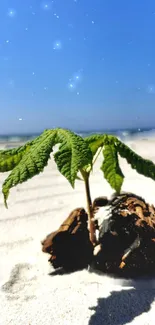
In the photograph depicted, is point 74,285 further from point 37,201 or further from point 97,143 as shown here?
point 37,201

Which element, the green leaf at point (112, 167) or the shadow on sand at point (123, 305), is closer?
the shadow on sand at point (123, 305)

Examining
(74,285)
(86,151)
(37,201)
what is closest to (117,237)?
(74,285)

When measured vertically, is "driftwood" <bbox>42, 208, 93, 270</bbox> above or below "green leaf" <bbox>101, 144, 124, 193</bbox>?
below

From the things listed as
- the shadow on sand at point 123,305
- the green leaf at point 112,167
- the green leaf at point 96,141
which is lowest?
the shadow on sand at point 123,305

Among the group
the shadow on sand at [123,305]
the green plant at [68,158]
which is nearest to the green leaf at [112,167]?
the green plant at [68,158]

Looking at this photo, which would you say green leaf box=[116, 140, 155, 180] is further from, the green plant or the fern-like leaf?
the fern-like leaf

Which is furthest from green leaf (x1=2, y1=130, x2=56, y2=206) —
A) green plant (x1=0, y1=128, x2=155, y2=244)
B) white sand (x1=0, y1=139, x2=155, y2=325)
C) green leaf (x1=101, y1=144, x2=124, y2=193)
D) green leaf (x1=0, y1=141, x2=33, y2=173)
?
white sand (x1=0, y1=139, x2=155, y2=325)

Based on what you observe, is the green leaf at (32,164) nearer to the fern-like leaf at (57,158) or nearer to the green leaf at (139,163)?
the fern-like leaf at (57,158)
